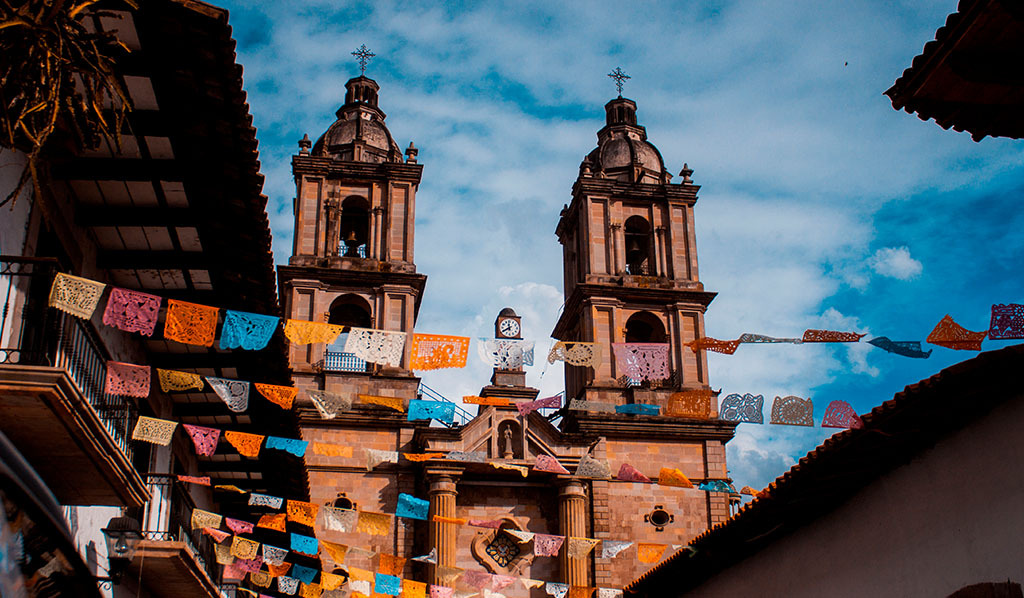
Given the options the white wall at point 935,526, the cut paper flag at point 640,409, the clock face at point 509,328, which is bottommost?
the white wall at point 935,526

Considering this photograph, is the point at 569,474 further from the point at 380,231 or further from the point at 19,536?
the point at 19,536

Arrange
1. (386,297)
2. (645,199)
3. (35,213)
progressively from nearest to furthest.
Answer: (35,213), (386,297), (645,199)

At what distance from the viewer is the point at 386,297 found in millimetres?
32938

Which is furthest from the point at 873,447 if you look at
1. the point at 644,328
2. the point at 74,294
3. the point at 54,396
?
the point at 644,328

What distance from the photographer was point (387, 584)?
2352 cm

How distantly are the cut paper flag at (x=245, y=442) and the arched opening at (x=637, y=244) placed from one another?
21.7 meters

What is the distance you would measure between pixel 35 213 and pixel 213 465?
31.3 feet

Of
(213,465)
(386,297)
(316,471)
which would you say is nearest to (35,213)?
(213,465)

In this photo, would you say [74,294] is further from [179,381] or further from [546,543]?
[546,543]

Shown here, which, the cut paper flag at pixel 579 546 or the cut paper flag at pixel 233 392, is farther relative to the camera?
the cut paper flag at pixel 579 546

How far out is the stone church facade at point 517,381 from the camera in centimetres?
2953

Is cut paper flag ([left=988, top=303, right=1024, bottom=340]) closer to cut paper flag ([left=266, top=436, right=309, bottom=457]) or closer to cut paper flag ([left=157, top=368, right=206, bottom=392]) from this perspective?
cut paper flag ([left=157, top=368, right=206, bottom=392])

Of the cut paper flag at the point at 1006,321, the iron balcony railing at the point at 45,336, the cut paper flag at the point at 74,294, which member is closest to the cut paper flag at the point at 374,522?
the iron balcony railing at the point at 45,336

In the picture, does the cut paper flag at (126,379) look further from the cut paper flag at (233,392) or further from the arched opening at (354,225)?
the arched opening at (354,225)
